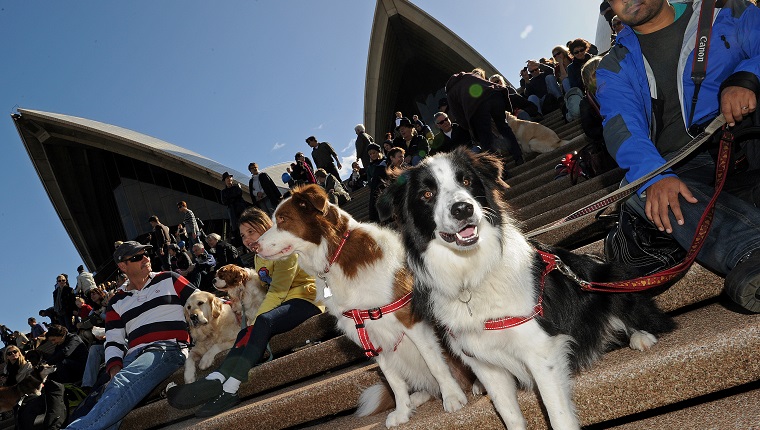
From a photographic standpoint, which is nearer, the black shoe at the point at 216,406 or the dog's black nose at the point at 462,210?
the dog's black nose at the point at 462,210

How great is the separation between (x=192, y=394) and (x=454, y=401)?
2.40 metres

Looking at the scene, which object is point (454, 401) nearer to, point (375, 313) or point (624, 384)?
point (375, 313)

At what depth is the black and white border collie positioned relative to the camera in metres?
1.97

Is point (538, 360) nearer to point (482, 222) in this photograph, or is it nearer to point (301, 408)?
point (482, 222)

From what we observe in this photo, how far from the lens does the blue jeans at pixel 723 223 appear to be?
186 cm

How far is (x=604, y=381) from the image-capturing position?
6.81ft

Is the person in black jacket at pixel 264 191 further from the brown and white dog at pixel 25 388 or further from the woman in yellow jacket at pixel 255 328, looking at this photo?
the woman in yellow jacket at pixel 255 328

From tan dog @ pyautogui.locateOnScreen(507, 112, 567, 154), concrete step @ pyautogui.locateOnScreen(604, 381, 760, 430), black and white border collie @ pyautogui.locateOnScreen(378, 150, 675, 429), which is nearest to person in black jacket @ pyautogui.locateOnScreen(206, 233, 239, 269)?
tan dog @ pyautogui.locateOnScreen(507, 112, 567, 154)

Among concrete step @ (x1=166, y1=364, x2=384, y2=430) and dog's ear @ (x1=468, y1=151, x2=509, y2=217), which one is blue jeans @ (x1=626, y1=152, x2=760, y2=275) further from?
concrete step @ (x1=166, y1=364, x2=384, y2=430)

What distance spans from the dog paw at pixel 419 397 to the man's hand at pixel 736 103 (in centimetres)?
218

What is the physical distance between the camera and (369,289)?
9.62 feet

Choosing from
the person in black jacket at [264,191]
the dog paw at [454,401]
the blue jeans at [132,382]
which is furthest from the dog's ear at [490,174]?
the person in black jacket at [264,191]

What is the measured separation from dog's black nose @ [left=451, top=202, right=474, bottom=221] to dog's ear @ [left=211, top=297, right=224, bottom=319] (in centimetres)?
432

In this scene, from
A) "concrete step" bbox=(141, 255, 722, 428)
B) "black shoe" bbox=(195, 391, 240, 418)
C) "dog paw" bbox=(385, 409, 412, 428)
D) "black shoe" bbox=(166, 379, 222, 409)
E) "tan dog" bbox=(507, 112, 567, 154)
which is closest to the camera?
"concrete step" bbox=(141, 255, 722, 428)
